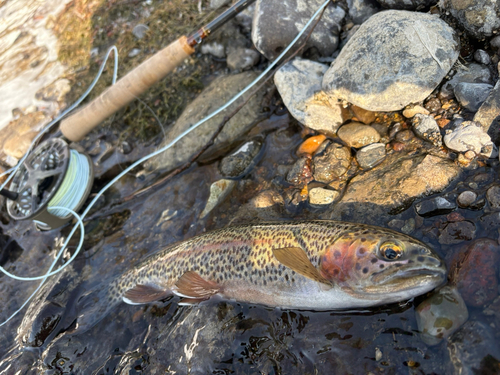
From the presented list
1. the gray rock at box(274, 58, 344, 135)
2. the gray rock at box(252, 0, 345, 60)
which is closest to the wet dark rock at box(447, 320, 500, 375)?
the gray rock at box(274, 58, 344, 135)

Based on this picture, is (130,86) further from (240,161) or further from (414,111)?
(414,111)

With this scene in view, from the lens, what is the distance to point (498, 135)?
10.3ft

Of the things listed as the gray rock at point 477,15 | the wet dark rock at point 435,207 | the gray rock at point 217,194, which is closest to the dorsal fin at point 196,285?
the gray rock at point 217,194

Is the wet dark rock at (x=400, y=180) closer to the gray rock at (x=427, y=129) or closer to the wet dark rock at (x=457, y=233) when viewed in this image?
the gray rock at (x=427, y=129)

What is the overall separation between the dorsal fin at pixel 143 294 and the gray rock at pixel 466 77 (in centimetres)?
367

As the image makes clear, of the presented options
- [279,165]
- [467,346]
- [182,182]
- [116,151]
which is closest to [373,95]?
[279,165]

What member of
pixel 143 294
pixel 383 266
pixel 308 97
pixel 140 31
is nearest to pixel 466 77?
pixel 308 97

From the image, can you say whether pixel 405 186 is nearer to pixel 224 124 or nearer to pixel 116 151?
pixel 224 124

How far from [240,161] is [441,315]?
9.17ft

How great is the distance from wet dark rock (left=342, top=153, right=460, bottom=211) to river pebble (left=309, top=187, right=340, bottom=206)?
0.45 feet

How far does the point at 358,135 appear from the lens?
148 inches

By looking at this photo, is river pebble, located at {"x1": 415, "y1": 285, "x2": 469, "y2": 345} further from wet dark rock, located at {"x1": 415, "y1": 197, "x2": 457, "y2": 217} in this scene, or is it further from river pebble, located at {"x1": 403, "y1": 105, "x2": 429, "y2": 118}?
river pebble, located at {"x1": 403, "y1": 105, "x2": 429, "y2": 118}

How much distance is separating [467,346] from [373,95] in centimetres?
242

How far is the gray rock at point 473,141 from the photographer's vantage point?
3.09 m
